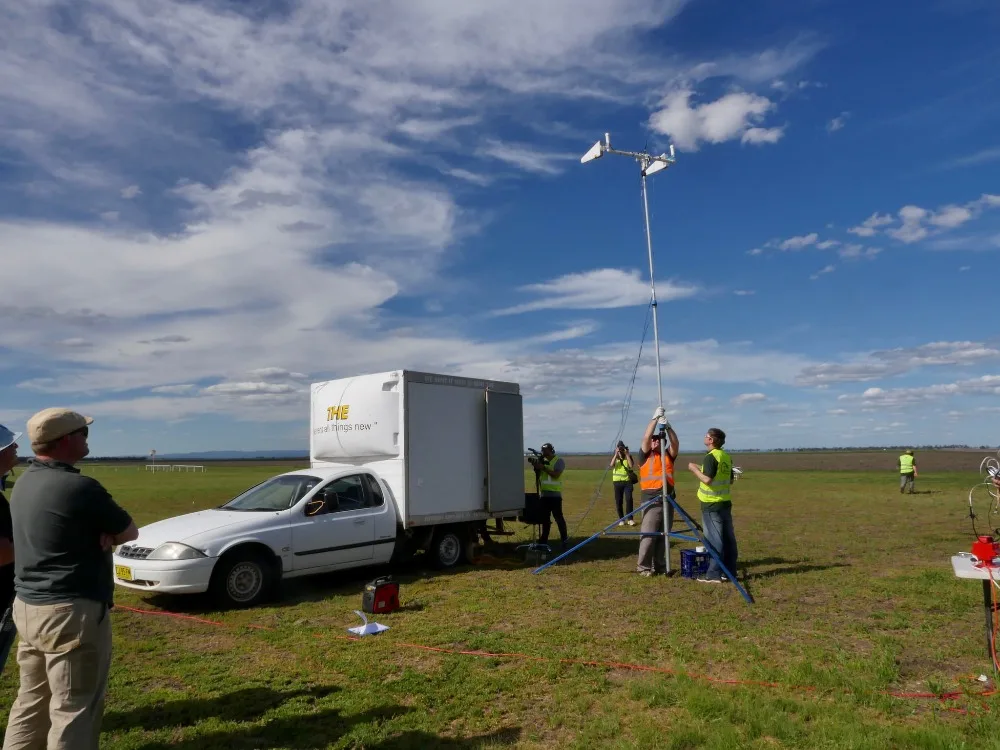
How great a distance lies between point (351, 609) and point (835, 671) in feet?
16.5

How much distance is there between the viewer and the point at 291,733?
452 cm

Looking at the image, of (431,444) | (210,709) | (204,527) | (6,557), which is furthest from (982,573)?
(204,527)

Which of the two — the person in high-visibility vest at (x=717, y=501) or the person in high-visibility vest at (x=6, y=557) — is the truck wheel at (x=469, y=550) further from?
the person in high-visibility vest at (x=6, y=557)

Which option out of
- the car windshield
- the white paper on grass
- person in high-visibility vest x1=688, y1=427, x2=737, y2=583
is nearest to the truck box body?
the car windshield

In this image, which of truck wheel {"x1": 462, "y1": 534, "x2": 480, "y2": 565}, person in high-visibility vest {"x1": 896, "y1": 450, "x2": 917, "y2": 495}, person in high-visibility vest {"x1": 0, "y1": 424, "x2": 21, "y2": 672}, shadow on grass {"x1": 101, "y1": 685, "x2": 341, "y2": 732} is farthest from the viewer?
person in high-visibility vest {"x1": 896, "y1": 450, "x2": 917, "y2": 495}

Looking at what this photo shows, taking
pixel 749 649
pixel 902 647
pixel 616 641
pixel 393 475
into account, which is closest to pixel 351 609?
pixel 393 475

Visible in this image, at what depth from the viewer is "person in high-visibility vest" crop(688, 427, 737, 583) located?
8984 millimetres

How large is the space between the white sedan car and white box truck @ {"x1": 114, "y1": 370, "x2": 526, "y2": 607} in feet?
0.04

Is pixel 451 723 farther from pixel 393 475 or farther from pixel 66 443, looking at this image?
pixel 393 475

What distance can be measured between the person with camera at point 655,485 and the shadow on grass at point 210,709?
18.1 feet

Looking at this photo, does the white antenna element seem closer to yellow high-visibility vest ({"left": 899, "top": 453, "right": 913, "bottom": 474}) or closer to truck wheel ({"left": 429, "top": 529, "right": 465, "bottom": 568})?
truck wheel ({"left": 429, "top": 529, "right": 465, "bottom": 568})

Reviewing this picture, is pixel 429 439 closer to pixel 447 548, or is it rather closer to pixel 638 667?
pixel 447 548

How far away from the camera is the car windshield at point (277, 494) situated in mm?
9094

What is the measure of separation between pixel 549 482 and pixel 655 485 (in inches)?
112
